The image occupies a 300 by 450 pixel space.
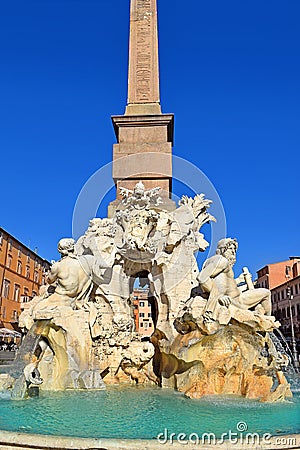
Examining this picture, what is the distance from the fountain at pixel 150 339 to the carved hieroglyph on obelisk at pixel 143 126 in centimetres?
72

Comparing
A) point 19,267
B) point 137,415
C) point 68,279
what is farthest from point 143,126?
point 19,267

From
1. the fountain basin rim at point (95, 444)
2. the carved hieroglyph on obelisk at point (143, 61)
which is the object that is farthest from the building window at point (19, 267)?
the fountain basin rim at point (95, 444)

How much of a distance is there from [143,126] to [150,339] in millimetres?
4770

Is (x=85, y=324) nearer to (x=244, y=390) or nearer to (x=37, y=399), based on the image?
(x=37, y=399)

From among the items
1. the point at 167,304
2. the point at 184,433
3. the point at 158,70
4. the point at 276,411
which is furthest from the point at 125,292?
the point at 158,70

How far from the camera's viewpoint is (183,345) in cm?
611

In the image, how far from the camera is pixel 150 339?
7.46m

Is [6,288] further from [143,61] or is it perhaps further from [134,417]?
[134,417]

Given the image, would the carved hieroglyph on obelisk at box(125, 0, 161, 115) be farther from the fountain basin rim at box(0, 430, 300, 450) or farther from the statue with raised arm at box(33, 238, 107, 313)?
the fountain basin rim at box(0, 430, 300, 450)

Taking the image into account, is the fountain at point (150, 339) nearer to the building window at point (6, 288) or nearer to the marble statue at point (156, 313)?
the marble statue at point (156, 313)

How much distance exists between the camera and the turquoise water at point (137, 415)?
3582 millimetres

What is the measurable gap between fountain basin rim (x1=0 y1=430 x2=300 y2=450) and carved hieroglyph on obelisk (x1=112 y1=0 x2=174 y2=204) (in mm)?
6205

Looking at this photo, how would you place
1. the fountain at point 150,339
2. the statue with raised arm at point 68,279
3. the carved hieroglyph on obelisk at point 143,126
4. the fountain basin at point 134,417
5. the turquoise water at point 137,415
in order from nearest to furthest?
the fountain basin at point 134,417, the turquoise water at point 137,415, the fountain at point 150,339, the statue with raised arm at point 68,279, the carved hieroglyph on obelisk at point 143,126

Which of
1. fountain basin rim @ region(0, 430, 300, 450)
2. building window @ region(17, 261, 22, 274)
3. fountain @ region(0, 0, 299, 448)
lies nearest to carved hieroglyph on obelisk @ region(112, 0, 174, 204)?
fountain @ region(0, 0, 299, 448)
